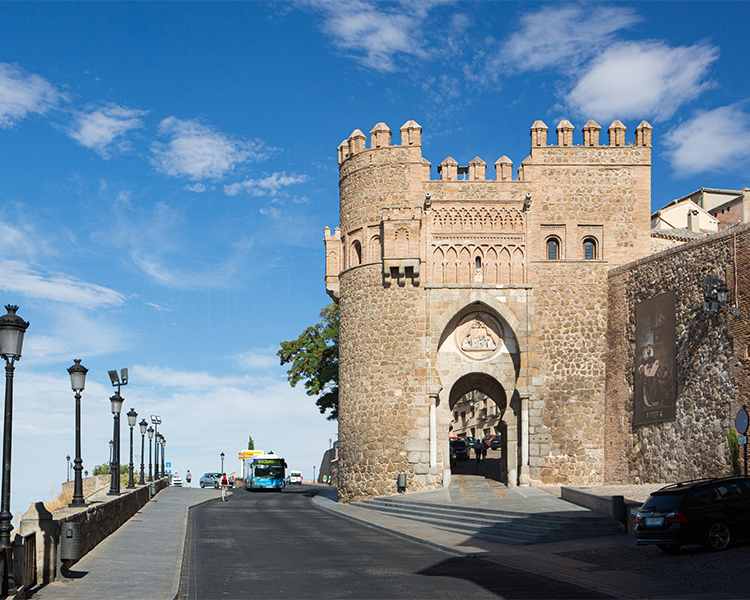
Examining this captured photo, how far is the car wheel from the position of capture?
14.7 m

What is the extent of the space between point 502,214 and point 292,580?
20218mm

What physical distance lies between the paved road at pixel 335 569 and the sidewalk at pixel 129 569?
0.34 meters

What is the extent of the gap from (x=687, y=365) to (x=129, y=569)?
17.6 metres

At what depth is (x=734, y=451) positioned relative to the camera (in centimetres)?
2228

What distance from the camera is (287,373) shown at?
43.4 m

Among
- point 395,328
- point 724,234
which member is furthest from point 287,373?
point 724,234

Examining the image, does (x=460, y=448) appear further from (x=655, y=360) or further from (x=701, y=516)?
(x=701, y=516)

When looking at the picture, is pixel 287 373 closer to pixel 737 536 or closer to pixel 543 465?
pixel 543 465

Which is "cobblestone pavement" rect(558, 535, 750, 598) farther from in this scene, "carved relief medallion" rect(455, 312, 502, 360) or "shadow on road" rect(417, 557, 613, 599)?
"carved relief medallion" rect(455, 312, 502, 360)

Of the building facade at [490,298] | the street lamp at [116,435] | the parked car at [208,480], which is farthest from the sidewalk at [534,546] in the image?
the parked car at [208,480]

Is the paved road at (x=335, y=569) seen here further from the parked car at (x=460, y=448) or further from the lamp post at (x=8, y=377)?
the parked car at (x=460, y=448)

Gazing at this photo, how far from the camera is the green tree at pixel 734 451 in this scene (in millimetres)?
22047

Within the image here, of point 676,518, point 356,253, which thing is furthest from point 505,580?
point 356,253

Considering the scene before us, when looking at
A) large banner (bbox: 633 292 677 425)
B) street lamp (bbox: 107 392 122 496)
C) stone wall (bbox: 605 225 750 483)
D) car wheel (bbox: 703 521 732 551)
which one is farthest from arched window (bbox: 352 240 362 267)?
car wheel (bbox: 703 521 732 551)
